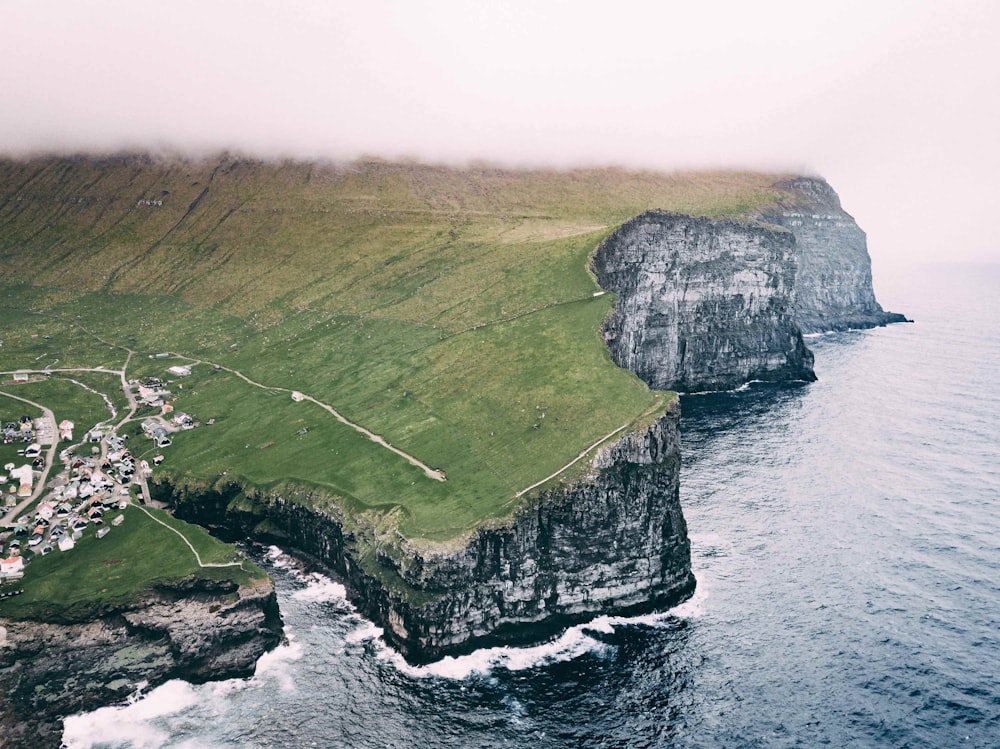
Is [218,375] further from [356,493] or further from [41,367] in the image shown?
[356,493]

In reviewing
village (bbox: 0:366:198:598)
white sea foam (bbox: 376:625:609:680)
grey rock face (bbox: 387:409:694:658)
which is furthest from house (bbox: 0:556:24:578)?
grey rock face (bbox: 387:409:694:658)

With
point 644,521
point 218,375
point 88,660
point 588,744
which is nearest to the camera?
point 588,744

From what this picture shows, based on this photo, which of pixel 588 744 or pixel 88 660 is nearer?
pixel 588 744

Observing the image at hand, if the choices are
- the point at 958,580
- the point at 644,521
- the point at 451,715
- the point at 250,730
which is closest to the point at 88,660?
the point at 250,730

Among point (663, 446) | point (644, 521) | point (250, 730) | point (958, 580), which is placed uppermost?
point (663, 446)

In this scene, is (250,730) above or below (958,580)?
below

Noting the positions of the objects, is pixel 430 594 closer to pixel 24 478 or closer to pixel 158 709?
pixel 158 709
